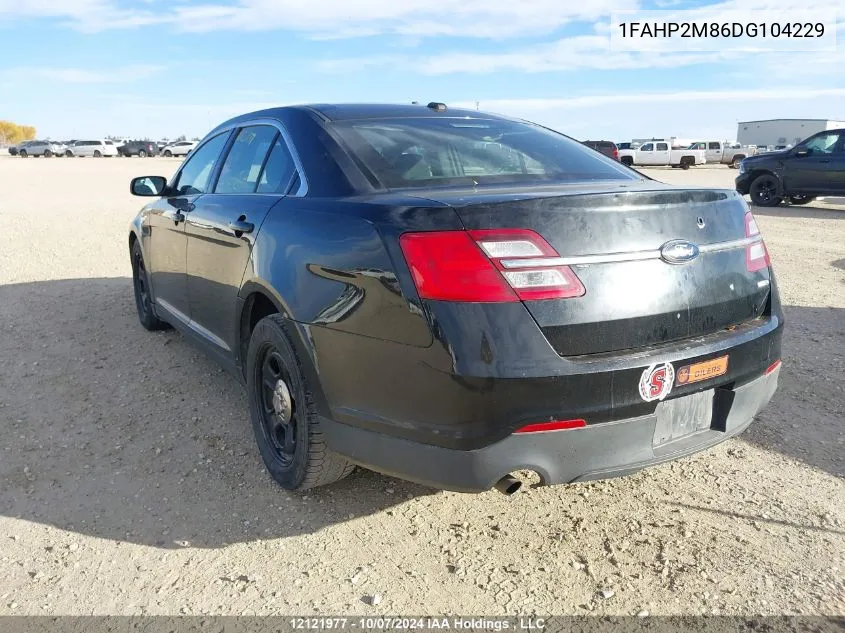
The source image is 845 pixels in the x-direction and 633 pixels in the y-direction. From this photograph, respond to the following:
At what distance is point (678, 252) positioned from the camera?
7.82 feet

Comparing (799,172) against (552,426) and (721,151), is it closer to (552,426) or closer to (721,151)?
(552,426)

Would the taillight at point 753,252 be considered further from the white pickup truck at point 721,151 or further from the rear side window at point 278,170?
the white pickup truck at point 721,151

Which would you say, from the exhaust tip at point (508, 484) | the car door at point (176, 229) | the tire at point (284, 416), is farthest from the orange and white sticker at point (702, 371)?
the car door at point (176, 229)

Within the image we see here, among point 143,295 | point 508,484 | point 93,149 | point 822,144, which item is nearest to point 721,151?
point 822,144

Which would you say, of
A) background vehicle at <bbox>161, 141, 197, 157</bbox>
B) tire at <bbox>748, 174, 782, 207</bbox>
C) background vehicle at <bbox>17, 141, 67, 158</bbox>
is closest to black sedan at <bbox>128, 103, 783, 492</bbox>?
tire at <bbox>748, 174, 782, 207</bbox>

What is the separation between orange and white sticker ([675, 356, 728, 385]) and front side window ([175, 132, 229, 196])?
290 cm

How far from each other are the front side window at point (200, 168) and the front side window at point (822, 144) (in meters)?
13.4

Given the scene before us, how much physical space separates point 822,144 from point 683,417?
14.3 metres

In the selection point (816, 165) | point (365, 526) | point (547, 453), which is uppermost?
point (816, 165)

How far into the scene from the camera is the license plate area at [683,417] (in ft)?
7.81

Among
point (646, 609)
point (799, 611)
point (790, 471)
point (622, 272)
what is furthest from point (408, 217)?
point (790, 471)

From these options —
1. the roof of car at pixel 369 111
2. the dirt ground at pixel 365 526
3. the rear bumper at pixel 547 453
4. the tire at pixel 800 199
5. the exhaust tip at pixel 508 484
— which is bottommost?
the dirt ground at pixel 365 526

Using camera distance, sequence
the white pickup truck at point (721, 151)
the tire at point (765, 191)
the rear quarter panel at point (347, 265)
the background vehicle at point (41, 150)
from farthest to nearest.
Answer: the background vehicle at point (41, 150) < the white pickup truck at point (721, 151) < the tire at point (765, 191) < the rear quarter panel at point (347, 265)

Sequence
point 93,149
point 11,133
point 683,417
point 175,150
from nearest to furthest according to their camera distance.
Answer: point 683,417, point 93,149, point 175,150, point 11,133
